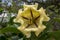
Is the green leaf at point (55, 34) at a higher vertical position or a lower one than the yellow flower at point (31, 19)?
lower

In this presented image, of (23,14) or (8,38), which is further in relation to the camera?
(8,38)

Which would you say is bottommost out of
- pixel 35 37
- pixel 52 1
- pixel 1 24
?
pixel 52 1

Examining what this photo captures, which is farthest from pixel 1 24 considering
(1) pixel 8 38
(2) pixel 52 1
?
(2) pixel 52 1

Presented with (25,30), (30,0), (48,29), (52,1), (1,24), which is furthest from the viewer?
(52,1)

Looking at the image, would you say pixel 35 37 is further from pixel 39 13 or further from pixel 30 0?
pixel 30 0

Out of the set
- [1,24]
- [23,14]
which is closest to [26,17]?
[23,14]

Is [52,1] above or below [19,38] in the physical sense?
below

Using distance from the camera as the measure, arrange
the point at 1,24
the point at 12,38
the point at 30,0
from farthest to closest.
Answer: the point at 30,0 < the point at 1,24 < the point at 12,38

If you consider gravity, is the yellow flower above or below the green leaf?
above
